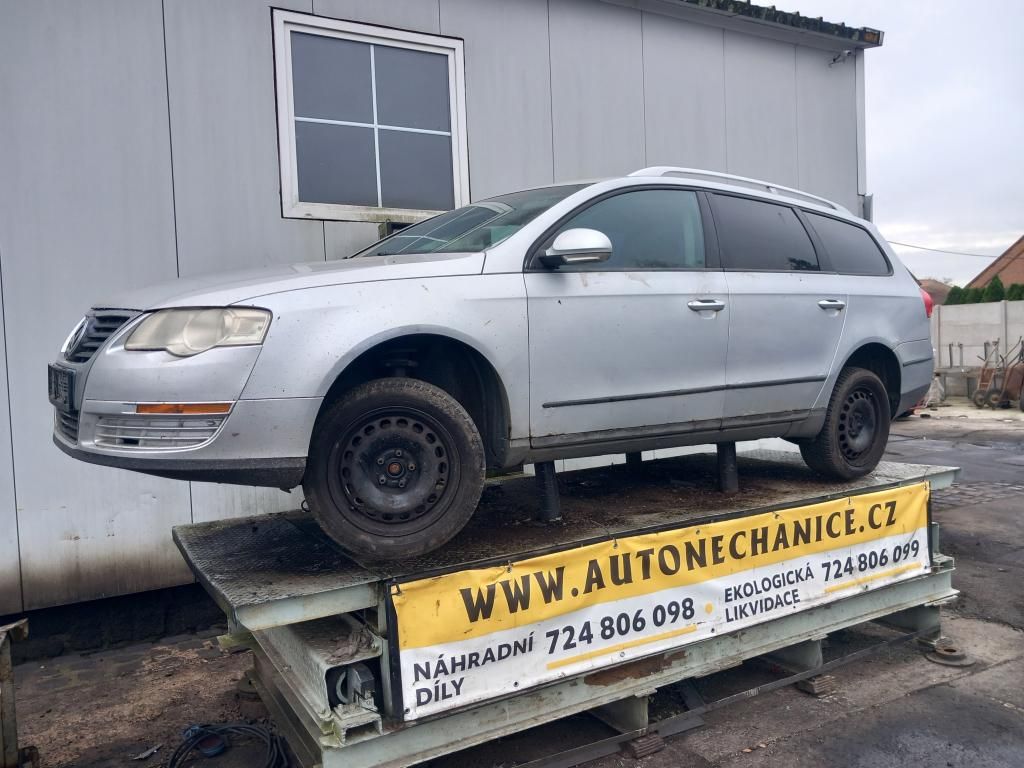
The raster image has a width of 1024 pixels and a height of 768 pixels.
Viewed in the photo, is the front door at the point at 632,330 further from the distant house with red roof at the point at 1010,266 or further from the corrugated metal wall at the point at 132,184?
the distant house with red roof at the point at 1010,266

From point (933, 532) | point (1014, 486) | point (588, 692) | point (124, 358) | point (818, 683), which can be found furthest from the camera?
point (1014, 486)

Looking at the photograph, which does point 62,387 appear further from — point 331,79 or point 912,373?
point 912,373

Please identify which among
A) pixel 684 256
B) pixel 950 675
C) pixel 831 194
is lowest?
pixel 950 675

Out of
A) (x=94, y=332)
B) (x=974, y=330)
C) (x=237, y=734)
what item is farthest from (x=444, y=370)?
(x=974, y=330)

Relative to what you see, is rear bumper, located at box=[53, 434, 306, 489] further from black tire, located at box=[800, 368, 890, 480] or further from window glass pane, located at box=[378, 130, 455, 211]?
window glass pane, located at box=[378, 130, 455, 211]

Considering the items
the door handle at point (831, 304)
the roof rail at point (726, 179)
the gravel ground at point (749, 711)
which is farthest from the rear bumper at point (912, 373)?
the gravel ground at point (749, 711)

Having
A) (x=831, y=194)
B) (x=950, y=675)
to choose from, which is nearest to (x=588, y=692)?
(x=950, y=675)

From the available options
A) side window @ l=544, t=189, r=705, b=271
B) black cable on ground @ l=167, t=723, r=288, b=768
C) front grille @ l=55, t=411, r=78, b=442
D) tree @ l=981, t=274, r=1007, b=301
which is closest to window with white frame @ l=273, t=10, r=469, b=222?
side window @ l=544, t=189, r=705, b=271

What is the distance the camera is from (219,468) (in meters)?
2.62

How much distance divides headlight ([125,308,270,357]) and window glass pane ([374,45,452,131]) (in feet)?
12.1

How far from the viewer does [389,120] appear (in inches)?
235

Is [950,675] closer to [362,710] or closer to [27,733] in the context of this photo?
[362,710]

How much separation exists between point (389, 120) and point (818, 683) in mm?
4783

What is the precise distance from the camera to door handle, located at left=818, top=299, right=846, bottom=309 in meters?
4.22
